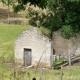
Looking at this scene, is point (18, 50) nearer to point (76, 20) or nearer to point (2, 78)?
point (76, 20)

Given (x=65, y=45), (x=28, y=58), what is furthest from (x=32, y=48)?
(x=65, y=45)

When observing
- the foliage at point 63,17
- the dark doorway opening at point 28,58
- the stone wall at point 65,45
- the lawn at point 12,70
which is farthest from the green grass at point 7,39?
the foliage at point 63,17

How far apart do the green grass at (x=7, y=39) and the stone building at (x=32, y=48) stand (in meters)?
1.29

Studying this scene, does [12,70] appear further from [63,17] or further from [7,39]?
[7,39]

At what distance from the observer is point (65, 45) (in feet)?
95.1

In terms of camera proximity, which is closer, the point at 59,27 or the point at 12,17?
the point at 59,27

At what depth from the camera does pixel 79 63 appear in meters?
27.2

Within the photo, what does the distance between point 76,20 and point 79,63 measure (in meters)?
3.55

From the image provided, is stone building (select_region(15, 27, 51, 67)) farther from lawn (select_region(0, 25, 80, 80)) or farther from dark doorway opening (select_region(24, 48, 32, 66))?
lawn (select_region(0, 25, 80, 80))

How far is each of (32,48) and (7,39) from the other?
8.57 meters

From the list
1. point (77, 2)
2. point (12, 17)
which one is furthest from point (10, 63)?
point (12, 17)

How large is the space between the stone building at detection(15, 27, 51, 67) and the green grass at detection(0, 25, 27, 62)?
1288 millimetres

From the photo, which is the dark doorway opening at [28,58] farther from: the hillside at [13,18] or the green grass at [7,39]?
the hillside at [13,18]

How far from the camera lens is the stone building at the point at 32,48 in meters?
26.0
